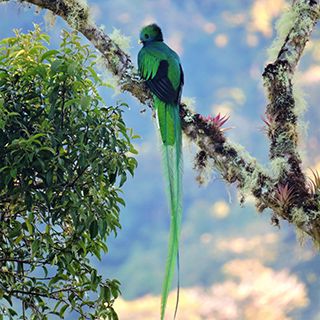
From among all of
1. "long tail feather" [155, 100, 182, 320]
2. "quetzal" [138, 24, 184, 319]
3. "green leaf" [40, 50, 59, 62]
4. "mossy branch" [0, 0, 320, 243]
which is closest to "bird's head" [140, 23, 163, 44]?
"quetzal" [138, 24, 184, 319]

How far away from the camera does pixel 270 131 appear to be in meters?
3.30

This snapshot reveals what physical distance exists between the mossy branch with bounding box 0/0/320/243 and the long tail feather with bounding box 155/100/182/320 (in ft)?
0.46

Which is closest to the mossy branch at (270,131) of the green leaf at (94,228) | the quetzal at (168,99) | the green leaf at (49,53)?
the quetzal at (168,99)

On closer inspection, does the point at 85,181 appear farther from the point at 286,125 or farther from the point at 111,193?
the point at 286,125

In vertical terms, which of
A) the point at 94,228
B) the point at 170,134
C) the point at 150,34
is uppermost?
the point at 150,34

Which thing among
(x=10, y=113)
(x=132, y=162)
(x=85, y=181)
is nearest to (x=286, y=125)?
(x=132, y=162)

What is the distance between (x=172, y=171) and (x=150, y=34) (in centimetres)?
75

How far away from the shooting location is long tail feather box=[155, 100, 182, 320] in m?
2.69

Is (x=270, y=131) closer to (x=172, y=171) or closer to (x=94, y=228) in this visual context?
(x=172, y=171)

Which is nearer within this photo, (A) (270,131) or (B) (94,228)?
(B) (94,228)

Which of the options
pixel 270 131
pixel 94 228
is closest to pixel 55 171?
pixel 94 228

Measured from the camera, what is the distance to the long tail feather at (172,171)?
2689 mm

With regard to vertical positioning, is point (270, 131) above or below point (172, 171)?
above

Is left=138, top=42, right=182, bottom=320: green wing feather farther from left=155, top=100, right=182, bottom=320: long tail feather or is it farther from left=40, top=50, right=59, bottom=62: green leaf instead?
left=40, top=50, right=59, bottom=62: green leaf
